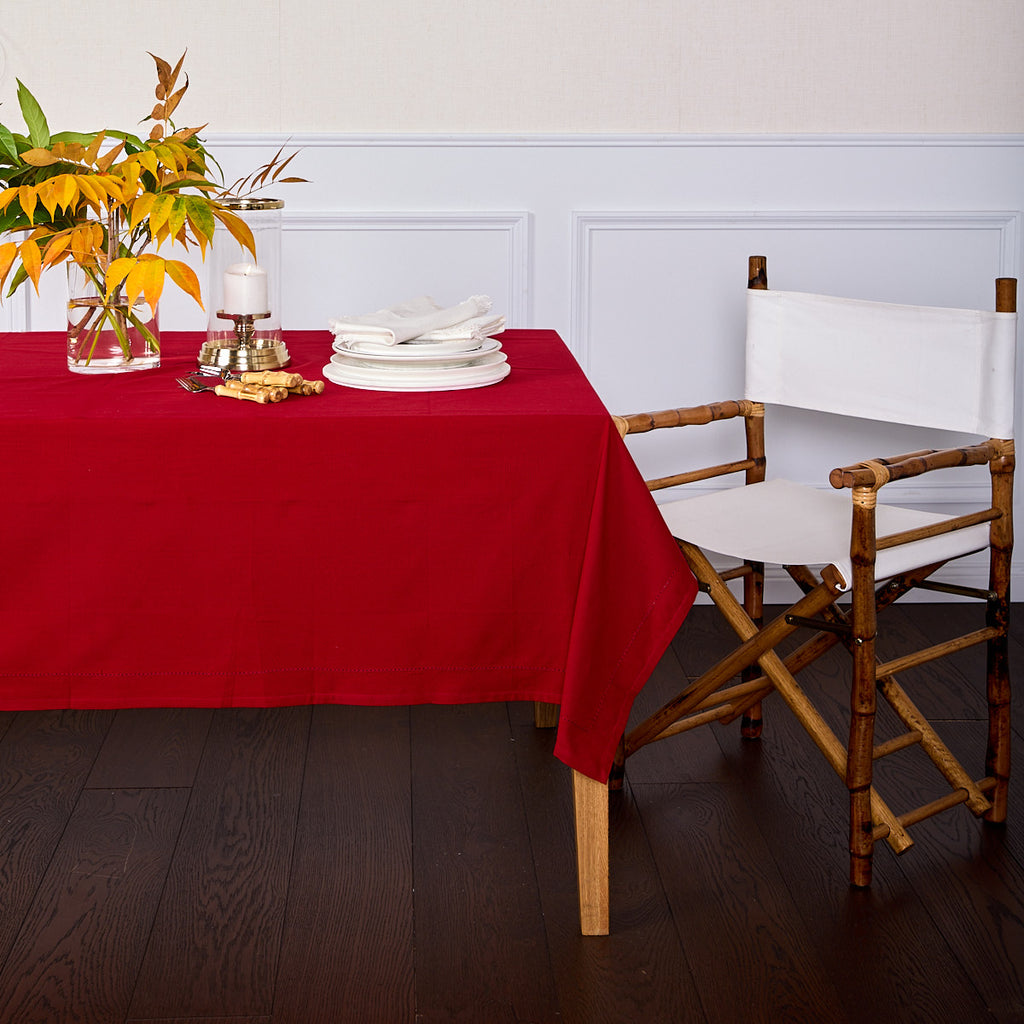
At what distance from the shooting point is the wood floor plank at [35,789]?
6.33ft

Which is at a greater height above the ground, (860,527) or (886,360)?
(886,360)

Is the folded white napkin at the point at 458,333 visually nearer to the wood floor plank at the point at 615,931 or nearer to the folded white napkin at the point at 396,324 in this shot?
the folded white napkin at the point at 396,324

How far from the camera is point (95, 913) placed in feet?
6.12

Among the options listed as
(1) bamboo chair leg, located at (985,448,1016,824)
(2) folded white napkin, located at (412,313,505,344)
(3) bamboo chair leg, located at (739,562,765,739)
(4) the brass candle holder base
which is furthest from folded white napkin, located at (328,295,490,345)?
(1) bamboo chair leg, located at (985,448,1016,824)

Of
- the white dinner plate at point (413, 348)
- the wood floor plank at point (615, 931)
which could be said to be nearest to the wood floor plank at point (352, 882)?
the wood floor plank at point (615, 931)

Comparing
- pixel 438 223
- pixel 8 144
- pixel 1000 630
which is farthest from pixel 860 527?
pixel 438 223

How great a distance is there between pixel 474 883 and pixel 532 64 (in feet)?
6.44

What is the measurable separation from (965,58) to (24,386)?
238 cm

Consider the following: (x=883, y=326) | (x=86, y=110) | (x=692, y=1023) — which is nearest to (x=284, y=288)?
(x=86, y=110)

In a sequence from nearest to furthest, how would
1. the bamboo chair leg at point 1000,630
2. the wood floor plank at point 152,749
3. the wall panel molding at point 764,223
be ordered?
the bamboo chair leg at point 1000,630 < the wood floor plank at point 152,749 < the wall panel molding at point 764,223

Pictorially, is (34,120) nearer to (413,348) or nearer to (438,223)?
(413,348)

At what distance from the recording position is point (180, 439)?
64.1 inches

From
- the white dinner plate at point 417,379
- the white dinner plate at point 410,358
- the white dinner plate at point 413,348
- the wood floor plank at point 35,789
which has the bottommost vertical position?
the wood floor plank at point 35,789

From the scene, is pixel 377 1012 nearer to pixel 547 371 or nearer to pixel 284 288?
pixel 547 371
